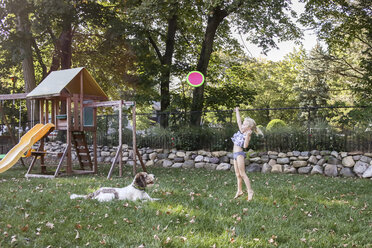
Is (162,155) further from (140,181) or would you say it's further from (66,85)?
(140,181)

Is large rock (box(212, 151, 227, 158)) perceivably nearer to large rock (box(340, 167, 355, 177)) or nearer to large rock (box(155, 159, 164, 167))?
large rock (box(155, 159, 164, 167))

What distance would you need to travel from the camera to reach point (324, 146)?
11.4 m

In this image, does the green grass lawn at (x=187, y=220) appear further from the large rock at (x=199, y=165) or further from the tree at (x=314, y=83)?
the tree at (x=314, y=83)

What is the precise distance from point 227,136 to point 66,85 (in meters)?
5.85

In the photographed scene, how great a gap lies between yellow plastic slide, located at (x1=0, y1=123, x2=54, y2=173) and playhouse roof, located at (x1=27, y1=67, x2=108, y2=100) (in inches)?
38.4

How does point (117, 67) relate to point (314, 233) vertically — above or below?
above

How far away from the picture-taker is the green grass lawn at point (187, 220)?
381cm

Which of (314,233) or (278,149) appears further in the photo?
(278,149)

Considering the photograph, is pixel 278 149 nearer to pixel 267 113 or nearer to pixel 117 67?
pixel 117 67

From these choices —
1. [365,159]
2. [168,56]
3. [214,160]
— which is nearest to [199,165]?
[214,160]

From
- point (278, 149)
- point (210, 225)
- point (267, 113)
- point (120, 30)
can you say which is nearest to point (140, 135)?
point (120, 30)

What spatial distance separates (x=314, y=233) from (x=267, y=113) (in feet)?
92.4

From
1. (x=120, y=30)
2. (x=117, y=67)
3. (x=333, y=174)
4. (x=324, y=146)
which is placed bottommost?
(x=333, y=174)

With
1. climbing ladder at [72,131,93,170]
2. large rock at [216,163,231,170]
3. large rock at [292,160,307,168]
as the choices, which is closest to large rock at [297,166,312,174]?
large rock at [292,160,307,168]
